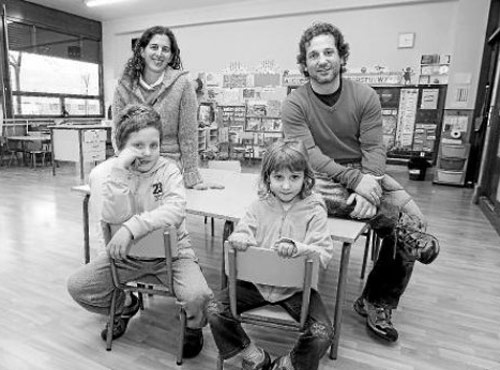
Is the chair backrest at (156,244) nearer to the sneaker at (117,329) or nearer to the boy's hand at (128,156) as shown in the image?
the boy's hand at (128,156)

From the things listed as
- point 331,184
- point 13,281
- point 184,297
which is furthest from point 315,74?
point 13,281

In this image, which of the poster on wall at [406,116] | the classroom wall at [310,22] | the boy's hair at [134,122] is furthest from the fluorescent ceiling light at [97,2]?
the boy's hair at [134,122]

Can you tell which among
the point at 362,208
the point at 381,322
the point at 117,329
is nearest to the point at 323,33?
the point at 362,208

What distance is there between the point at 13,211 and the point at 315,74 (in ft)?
10.7

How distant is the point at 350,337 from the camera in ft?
5.63

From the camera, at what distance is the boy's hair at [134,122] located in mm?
1503

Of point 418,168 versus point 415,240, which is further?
point 418,168

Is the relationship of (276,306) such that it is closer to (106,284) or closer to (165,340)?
(165,340)

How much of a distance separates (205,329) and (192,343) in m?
0.21

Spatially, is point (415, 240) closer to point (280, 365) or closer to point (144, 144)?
point (280, 365)

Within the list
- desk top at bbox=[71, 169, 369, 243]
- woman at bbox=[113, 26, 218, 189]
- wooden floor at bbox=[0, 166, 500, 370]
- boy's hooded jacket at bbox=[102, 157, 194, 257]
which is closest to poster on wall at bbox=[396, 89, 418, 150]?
wooden floor at bbox=[0, 166, 500, 370]

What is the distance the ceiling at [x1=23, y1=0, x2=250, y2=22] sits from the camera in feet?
23.5

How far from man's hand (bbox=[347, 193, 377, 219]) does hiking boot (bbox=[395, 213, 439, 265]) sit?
0.17m

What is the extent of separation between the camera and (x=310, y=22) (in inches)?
268
